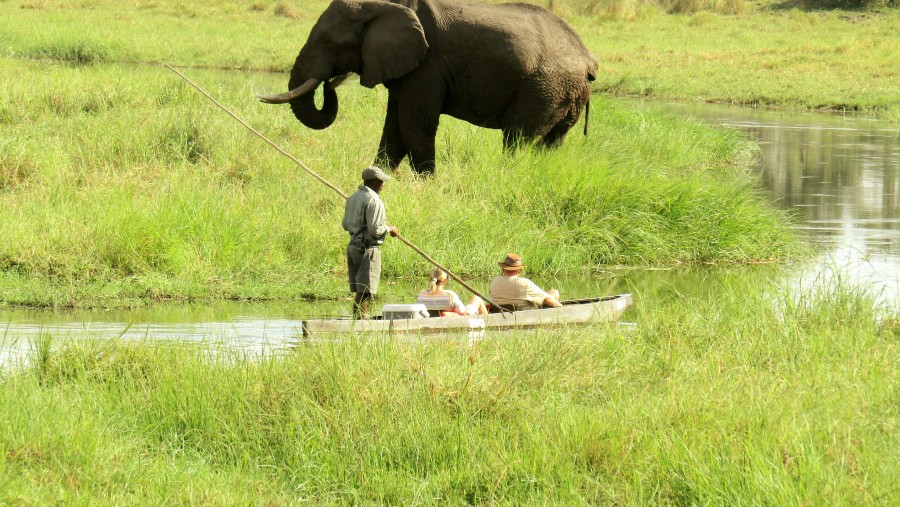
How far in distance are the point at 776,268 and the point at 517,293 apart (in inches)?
178

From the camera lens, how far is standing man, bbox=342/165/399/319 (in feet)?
33.6

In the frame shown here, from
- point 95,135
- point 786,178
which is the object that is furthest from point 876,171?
point 95,135

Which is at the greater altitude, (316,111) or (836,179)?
(316,111)

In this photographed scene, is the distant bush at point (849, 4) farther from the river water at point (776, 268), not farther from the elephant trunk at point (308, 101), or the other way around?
the elephant trunk at point (308, 101)

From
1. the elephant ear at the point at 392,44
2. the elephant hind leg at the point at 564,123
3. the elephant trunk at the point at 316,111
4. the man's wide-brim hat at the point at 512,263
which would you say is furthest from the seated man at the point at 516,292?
the elephant hind leg at the point at 564,123

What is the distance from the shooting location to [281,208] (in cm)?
1317

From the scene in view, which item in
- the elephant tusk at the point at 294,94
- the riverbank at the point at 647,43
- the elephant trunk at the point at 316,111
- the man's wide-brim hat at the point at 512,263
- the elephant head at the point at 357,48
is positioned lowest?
the riverbank at the point at 647,43

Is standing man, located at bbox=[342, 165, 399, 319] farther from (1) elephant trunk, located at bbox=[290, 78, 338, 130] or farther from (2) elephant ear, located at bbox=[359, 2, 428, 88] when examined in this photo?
(1) elephant trunk, located at bbox=[290, 78, 338, 130]

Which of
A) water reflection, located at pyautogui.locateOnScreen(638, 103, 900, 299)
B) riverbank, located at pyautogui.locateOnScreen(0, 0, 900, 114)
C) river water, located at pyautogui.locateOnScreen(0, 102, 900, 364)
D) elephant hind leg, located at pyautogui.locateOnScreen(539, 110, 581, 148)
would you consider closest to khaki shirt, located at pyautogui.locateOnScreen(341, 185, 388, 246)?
river water, located at pyautogui.locateOnScreen(0, 102, 900, 364)

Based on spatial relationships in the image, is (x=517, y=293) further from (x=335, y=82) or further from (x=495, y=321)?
(x=335, y=82)

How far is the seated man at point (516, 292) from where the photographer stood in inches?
394

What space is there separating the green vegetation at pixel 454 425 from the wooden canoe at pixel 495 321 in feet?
1.44

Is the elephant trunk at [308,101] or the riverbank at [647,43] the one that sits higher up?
the elephant trunk at [308,101]

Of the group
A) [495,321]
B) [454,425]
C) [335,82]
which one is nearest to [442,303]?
[495,321]
